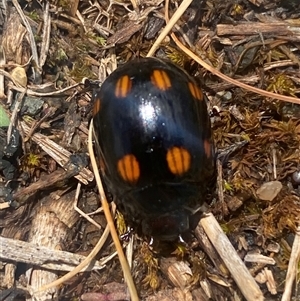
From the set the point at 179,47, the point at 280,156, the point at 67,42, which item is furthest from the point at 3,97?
the point at 280,156

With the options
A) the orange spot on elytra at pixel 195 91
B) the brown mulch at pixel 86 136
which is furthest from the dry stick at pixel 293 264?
the orange spot on elytra at pixel 195 91

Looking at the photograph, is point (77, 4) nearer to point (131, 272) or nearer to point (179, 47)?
point (179, 47)

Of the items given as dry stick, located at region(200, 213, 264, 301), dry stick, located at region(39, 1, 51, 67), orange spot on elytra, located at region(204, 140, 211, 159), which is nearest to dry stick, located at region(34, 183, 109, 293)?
dry stick, located at region(200, 213, 264, 301)

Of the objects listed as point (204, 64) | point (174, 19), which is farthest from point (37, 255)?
point (174, 19)

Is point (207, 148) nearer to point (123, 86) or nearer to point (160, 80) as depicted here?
point (160, 80)

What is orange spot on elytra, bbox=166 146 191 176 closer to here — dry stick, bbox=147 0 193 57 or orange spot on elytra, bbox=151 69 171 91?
orange spot on elytra, bbox=151 69 171 91

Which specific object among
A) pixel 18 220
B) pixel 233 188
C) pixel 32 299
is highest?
pixel 233 188

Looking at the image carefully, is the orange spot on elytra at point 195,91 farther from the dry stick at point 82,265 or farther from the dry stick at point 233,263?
the dry stick at point 82,265

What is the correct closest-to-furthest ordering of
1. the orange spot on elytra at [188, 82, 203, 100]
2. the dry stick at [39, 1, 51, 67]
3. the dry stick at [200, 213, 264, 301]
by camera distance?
the orange spot on elytra at [188, 82, 203, 100]
the dry stick at [200, 213, 264, 301]
the dry stick at [39, 1, 51, 67]
